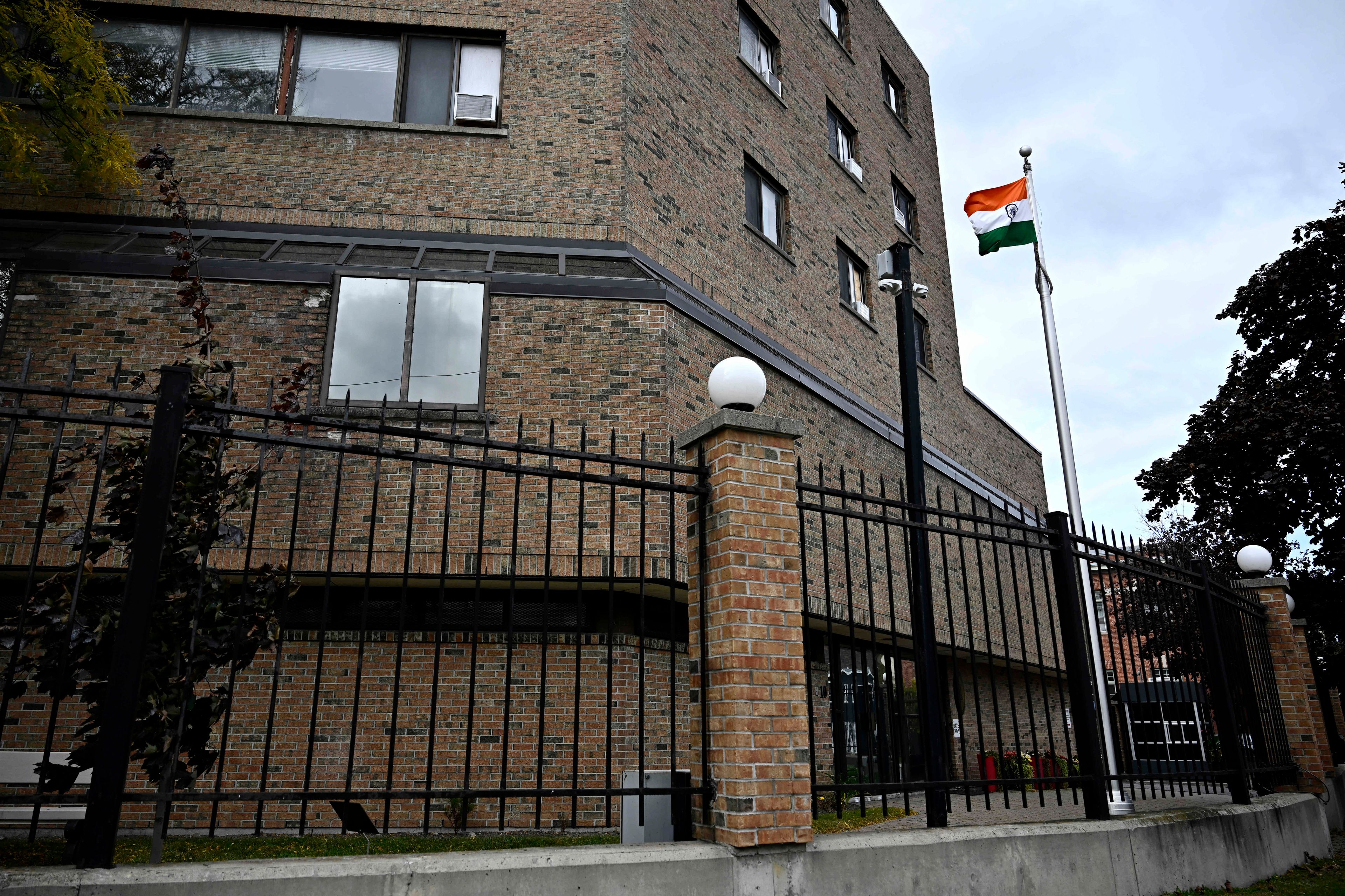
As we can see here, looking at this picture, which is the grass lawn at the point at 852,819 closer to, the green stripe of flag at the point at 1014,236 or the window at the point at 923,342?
the green stripe of flag at the point at 1014,236

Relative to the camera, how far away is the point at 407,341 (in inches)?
404

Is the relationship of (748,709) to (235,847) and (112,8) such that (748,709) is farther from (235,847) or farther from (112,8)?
(112,8)

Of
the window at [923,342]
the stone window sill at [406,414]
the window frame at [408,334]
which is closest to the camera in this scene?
the stone window sill at [406,414]

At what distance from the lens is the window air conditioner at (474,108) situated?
11.5m

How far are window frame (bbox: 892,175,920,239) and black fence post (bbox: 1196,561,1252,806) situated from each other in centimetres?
1349

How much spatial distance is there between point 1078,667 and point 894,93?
18.9m

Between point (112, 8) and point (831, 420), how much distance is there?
1171 centimetres

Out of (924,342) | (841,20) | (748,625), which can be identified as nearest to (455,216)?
(748,625)

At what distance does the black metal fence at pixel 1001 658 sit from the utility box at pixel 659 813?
0.73 m

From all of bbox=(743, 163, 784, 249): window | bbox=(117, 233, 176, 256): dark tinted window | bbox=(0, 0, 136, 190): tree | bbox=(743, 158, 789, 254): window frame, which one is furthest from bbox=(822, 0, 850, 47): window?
bbox=(117, 233, 176, 256): dark tinted window

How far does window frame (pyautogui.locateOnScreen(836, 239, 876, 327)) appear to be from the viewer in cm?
1666

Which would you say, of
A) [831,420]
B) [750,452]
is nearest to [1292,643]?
[831,420]

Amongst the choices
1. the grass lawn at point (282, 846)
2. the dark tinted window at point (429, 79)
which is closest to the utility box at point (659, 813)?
the grass lawn at point (282, 846)

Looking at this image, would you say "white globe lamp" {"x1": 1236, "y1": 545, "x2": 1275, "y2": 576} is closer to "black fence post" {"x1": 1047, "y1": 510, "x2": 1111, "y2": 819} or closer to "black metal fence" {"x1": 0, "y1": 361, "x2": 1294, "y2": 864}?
"black metal fence" {"x1": 0, "y1": 361, "x2": 1294, "y2": 864}
